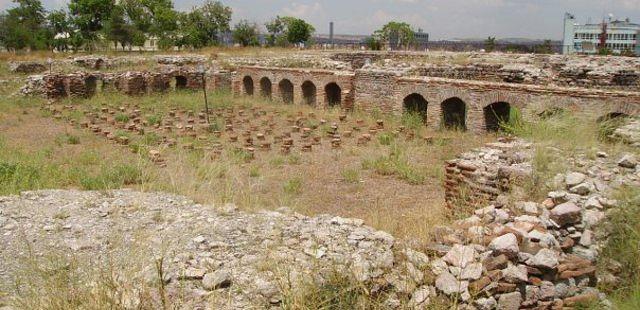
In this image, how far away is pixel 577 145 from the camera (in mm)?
6758

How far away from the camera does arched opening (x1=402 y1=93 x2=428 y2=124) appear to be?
49.4ft

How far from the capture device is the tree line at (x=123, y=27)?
137 feet

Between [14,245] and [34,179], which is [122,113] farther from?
[14,245]

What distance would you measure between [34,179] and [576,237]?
7347 millimetres

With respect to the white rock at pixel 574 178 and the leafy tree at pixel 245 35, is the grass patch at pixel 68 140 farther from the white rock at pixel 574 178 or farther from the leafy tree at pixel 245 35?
the leafy tree at pixel 245 35

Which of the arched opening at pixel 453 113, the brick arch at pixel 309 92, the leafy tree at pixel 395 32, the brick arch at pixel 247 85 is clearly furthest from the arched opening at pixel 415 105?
the leafy tree at pixel 395 32

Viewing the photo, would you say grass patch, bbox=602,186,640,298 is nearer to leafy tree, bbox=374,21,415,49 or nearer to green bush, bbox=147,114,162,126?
green bush, bbox=147,114,162,126

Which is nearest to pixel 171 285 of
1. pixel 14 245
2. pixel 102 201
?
pixel 14 245

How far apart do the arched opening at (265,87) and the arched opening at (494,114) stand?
965 cm

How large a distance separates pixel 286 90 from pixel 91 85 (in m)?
8.08

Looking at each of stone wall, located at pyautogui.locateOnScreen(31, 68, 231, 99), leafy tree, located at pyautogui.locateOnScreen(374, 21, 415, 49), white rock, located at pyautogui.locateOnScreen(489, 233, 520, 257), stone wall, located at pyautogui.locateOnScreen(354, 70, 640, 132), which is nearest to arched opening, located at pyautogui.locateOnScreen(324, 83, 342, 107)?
stone wall, located at pyautogui.locateOnScreen(354, 70, 640, 132)

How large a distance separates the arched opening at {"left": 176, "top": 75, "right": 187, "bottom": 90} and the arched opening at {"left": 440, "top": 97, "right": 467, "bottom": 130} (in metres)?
12.4

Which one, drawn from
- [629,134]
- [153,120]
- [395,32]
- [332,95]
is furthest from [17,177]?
[395,32]

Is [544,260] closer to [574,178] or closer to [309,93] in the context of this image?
[574,178]
